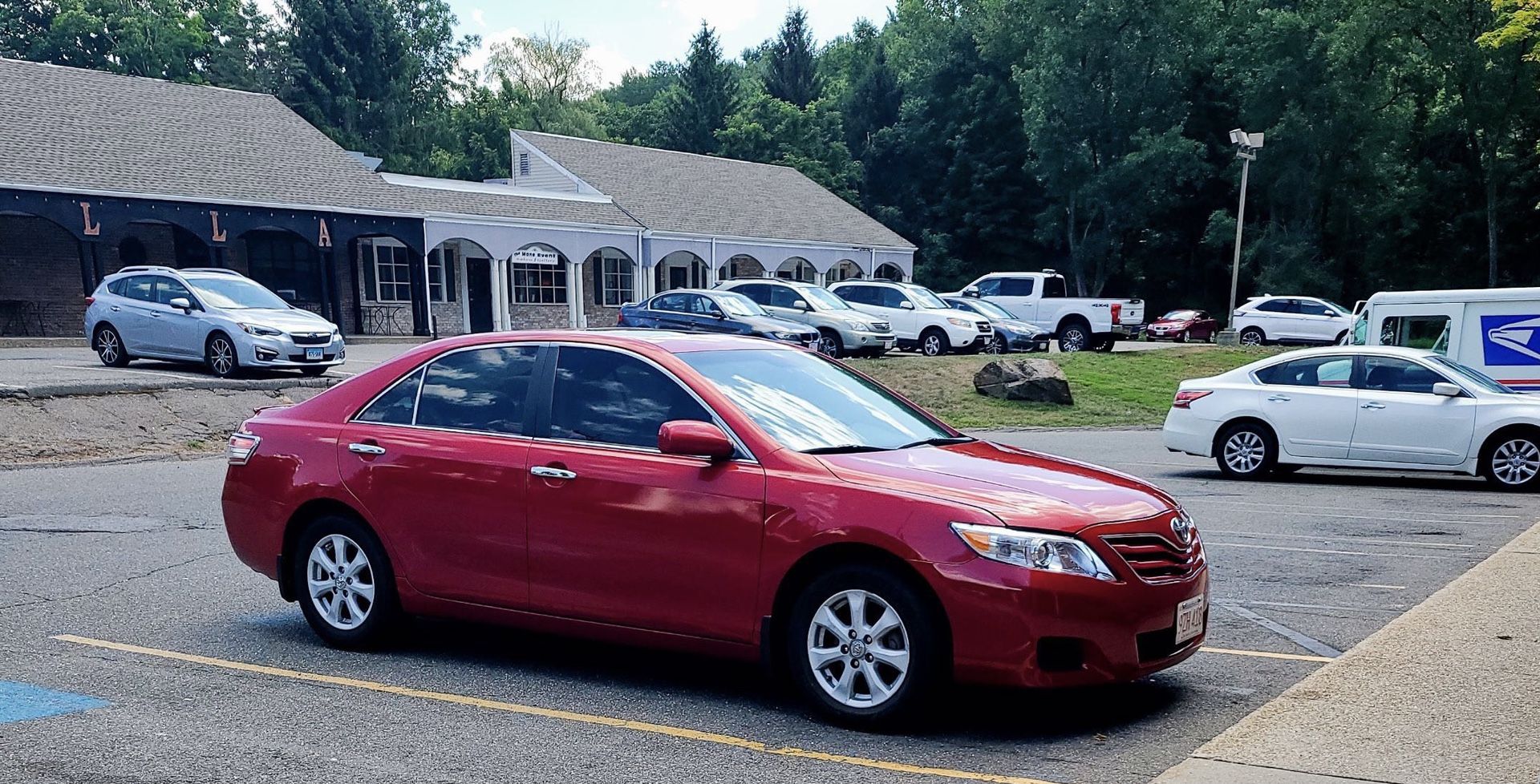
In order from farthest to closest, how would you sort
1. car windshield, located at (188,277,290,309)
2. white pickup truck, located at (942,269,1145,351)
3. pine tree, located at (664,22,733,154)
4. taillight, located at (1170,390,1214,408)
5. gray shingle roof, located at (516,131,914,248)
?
pine tree, located at (664,22,733,154), gray shingle roof, located at (516,131,914,248), white pickup truck, located at (942,269,1145,351), car windshield, located at (188,277,290,309), taillight, located at (1170,390,1214,408)

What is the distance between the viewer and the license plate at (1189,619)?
519 cm

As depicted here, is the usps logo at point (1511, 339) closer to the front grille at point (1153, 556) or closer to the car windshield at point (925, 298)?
the front grille at point (1153, 556)

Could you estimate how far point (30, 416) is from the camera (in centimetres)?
1559

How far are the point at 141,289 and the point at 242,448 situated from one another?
16.6m

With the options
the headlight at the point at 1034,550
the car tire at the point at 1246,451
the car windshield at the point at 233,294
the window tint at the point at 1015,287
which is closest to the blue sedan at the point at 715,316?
the car windshield at the point at 233,294

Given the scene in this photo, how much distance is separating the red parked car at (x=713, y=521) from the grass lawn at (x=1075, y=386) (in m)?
14.9

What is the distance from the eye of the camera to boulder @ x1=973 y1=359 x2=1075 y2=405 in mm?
23203

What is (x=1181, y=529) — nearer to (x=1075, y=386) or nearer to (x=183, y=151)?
(x=1075, y=386)

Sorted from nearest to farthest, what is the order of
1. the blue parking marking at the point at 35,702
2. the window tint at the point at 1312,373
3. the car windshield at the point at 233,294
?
the blue parking marking at the point at 35,702 → the window tint at the point at 1312,373 → the car windshield at the point at 233,294

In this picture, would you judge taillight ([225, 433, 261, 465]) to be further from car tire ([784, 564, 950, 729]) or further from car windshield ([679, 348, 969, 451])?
car tire ([784, 564, 950, 729])

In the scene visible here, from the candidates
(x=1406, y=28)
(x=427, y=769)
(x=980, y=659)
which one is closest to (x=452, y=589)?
(x=427, y=769)

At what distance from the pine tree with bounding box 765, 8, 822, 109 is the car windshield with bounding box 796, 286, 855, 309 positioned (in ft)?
165

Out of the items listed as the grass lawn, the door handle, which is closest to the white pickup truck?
the grass lawn

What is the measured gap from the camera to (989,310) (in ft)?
103
